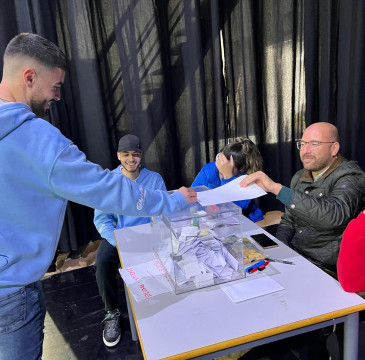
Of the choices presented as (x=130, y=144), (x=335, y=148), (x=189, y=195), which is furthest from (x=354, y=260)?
(x=130, y=144)

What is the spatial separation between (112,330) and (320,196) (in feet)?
4.60

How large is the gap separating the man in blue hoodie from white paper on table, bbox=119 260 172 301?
0.29 m

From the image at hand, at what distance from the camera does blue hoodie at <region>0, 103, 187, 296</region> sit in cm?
92

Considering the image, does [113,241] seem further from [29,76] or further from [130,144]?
[29,76]

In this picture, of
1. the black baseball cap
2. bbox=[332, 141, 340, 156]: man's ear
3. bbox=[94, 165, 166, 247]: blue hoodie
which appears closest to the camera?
bbox=[332, 141, 340, 156]: man's ear

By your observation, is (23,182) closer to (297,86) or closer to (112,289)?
(112,289)

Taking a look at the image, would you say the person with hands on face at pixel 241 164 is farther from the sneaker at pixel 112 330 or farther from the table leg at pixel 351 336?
the table leg at pixel 351 336

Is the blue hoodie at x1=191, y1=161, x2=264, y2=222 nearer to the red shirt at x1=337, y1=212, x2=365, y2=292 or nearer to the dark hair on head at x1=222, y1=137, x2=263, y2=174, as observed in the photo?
the dark hair on head at x1=222, y1=137, x2=263, y2=174

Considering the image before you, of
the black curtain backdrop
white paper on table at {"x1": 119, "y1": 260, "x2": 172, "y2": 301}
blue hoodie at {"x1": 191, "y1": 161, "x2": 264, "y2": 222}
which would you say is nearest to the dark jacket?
blue hoodie at {"x1": 191, "y1": 161, "x2": 264, "y2": 222}

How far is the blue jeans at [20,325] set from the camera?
1.01 m

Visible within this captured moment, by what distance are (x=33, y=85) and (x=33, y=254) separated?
0.53 metres

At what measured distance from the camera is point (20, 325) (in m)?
1.03

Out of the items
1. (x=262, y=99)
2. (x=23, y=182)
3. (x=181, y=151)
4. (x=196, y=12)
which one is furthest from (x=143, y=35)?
(x=23, y=182)

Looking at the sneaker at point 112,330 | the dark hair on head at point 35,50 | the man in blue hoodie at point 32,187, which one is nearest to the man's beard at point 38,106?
the man in blue hoodie at point 32,187
